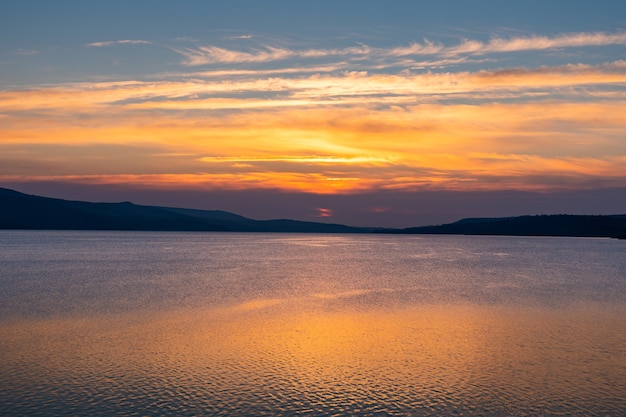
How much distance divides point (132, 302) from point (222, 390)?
2824 cm

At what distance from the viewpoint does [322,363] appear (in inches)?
1132

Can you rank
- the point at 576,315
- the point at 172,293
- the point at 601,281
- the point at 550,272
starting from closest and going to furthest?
the point at 576,315, the point at 172,293, the point at 601,281, the point at 550,272

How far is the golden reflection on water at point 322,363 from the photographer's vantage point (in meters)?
22.8

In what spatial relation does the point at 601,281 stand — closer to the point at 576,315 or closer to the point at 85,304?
the point at 576,315

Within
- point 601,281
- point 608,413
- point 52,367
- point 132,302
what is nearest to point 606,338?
point 608,413

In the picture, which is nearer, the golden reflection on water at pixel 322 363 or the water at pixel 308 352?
the water at pixel 308 352

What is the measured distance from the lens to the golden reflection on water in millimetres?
22781

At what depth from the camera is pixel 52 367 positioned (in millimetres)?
27062

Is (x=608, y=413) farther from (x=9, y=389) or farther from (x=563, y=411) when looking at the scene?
(x=9, y=389)

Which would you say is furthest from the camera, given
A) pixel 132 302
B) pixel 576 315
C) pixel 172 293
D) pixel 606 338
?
pixel 172 293

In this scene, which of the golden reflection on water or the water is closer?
the water

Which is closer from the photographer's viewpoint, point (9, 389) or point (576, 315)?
point (9, 389)

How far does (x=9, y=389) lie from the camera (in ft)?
76.4

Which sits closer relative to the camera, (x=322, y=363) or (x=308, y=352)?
(x=322, y=363)
